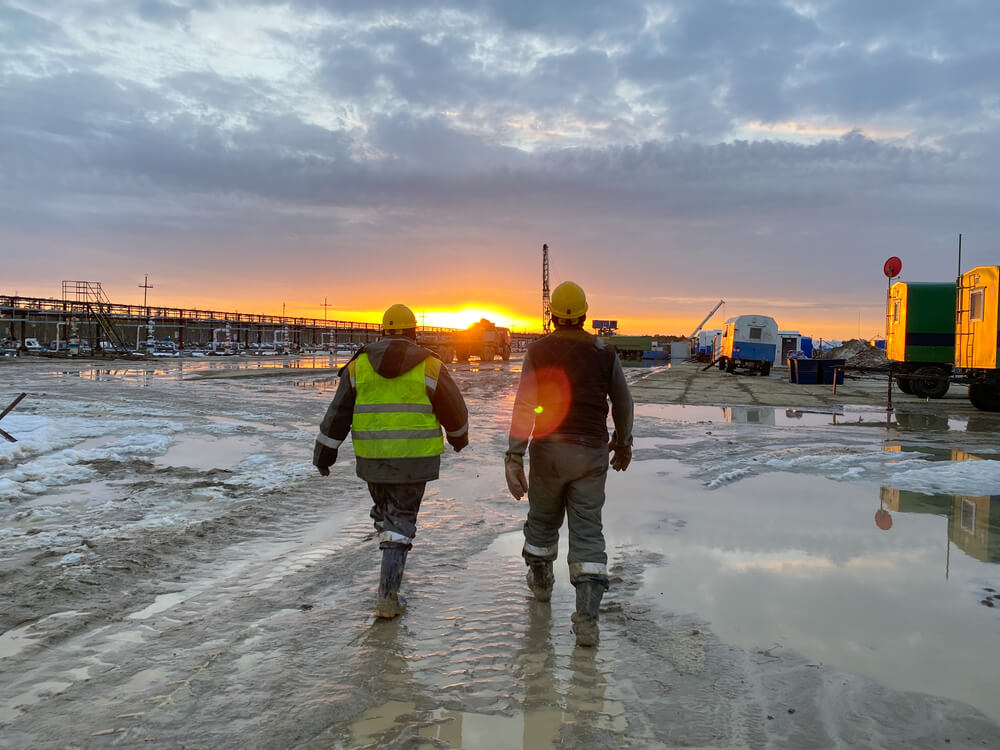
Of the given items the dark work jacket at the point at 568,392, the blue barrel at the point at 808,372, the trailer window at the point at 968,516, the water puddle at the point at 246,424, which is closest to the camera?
the dark work jacket at the point at 568,392

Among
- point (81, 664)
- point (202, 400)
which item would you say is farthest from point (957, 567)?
point (202, 400)

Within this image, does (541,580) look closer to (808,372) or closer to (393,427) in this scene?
(393,427)

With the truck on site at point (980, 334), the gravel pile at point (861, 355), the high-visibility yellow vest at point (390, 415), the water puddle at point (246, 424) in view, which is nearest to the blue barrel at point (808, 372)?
the gravel pile at point (861, 355)

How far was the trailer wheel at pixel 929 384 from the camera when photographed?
65.2ft

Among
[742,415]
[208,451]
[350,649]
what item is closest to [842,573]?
[350,649]

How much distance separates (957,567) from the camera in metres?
4.90

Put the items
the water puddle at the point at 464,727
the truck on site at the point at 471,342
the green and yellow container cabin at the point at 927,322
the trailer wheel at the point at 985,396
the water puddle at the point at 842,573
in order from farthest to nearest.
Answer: the truck on site at the point at 471,342 → the green and yellow container cabin at the point at 927,322 → the trailer wheel at the point at 985,396 → the water puddle at the point at 842,573 → the water puddle at the point at 464,727

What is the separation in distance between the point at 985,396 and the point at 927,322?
3534 mm

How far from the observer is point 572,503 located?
4.02m

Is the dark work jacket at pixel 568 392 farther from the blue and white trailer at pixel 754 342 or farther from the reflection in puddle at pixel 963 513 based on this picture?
the blue and white trailer at pixel 754 342

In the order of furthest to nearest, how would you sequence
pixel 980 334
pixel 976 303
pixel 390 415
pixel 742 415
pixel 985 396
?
pixel 985 396
pixel 976 303
pixel 980 334
pixel 742 415
pixel 390 415

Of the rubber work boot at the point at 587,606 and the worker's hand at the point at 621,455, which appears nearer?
the rubber work boot at the point at 587,606

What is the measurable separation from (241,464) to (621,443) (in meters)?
6.02

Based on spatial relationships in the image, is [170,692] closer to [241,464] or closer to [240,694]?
[240,694]
